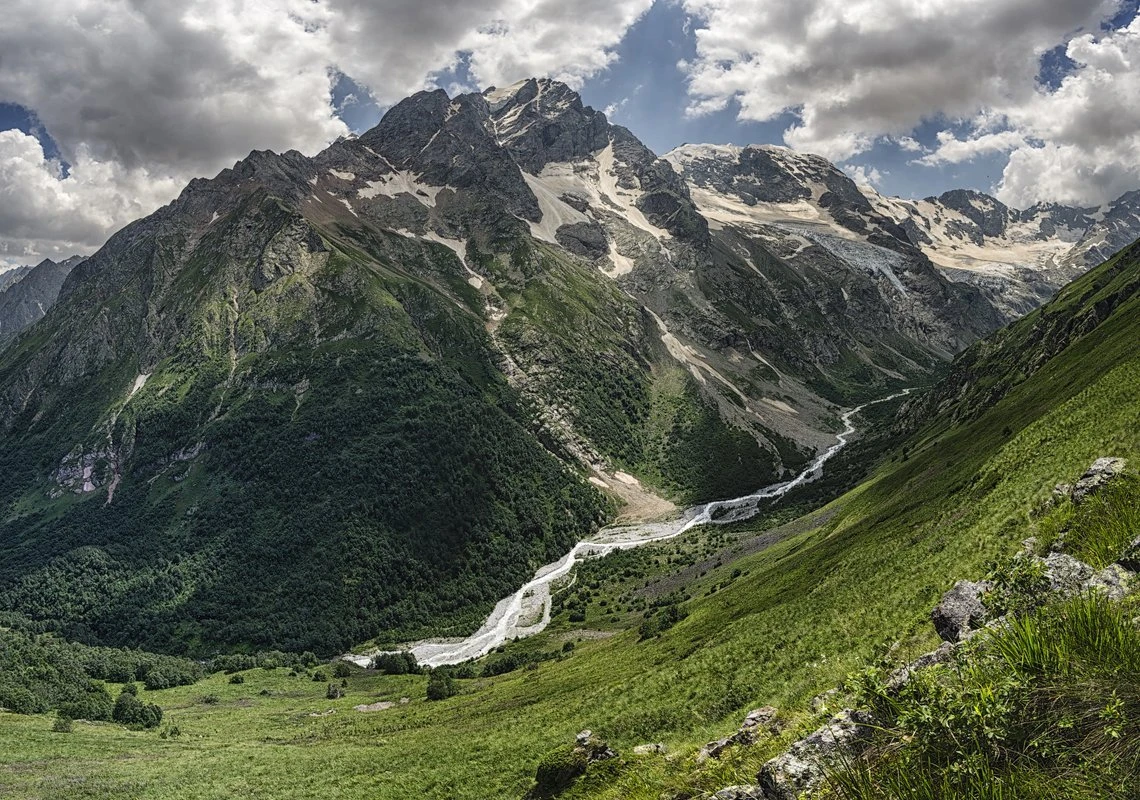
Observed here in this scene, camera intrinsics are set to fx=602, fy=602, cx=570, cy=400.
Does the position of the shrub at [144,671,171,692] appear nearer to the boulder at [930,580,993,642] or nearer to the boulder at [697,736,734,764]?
the boulder at [697,736,734,764]

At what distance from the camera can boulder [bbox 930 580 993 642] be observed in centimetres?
1577

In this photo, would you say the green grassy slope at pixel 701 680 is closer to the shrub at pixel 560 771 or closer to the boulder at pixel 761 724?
the boulder at pixel 761 724

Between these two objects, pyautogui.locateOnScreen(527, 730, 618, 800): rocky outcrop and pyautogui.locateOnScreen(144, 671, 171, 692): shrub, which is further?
pyautogui.locateOnScreen(144, 671, 171, 692): shrub

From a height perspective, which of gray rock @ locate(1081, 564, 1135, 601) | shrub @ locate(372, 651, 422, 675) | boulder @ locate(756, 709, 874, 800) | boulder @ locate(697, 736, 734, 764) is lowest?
shrub @ locate(372, 651, 422, 675)

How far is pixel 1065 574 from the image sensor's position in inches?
456

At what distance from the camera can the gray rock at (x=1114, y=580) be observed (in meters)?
10.6

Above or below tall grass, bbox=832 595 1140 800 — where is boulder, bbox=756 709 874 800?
below

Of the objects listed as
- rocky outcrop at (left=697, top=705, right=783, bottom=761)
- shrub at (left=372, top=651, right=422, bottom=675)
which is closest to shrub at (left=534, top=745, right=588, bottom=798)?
rocky outcrop at (left=697, top=705, right=783, bottom=761)

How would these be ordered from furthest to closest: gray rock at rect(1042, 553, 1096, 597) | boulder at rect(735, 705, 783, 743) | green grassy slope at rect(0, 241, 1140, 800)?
green grassy slope at rect(0, 241, 1140, 800) → boulder at rect(735, 705, 783, 743) → gray rock at rect(1042, 553, 1096, 597)

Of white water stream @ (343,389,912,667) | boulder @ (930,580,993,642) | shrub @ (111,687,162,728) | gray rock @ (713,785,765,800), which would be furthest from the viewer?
white water stream @ (343,389,912,667)

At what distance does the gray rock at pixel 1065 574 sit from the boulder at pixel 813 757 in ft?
13.2

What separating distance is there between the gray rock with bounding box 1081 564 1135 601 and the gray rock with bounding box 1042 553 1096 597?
11 cm

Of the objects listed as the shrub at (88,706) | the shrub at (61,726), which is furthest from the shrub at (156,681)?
the shrub at (61,726)

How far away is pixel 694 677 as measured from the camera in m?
44.5
